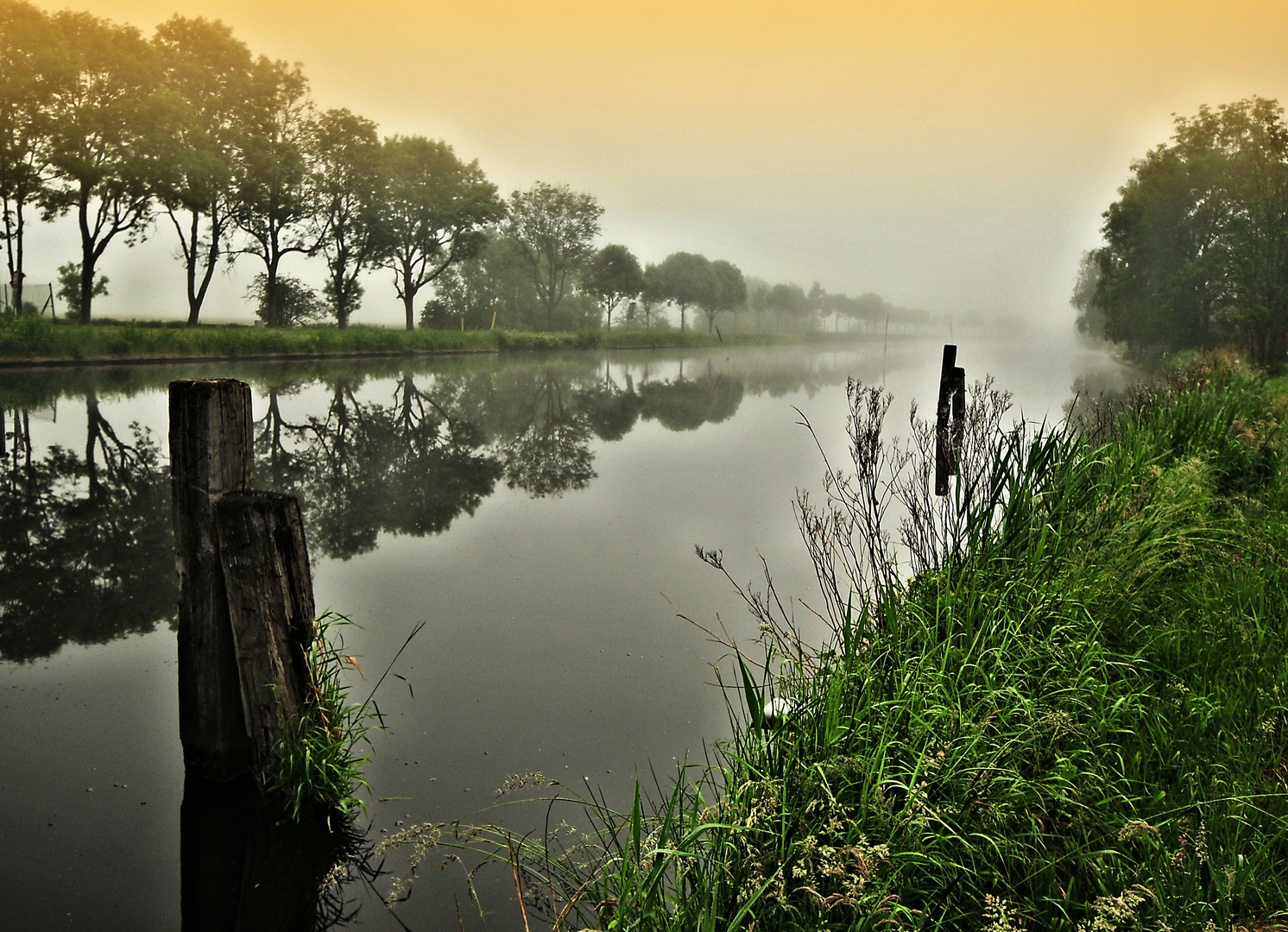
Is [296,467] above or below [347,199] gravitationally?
below

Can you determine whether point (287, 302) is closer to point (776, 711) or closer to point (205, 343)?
point (205, 343)

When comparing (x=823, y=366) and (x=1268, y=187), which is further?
(x=823, y=366)

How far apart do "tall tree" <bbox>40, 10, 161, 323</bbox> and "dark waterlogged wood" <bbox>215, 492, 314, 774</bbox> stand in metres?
32.5

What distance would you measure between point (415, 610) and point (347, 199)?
139 feet

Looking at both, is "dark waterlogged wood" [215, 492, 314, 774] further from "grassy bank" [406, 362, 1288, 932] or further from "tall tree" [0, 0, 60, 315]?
"tall tree" [0, 0, 60, 315]

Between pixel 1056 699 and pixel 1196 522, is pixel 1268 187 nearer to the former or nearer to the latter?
pixel 1196 522

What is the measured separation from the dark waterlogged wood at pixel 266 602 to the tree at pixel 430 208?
146 ft

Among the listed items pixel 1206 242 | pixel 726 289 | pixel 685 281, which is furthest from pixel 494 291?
pixel 1206 242

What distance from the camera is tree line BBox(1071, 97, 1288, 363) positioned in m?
29.0

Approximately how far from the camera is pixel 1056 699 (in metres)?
3.30

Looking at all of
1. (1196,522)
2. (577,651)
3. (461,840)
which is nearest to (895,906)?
(461,840)

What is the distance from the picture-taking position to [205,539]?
3.05m

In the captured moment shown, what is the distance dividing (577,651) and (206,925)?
2460 mm

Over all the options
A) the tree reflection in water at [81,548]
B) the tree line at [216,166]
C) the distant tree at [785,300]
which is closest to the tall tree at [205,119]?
the tree line at [216,166]
